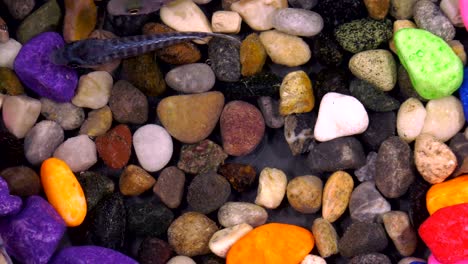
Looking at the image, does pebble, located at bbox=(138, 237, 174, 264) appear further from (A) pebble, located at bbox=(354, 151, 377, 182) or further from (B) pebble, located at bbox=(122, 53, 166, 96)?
(A) pebble, located at bbox=(354, 151, 377, 182)

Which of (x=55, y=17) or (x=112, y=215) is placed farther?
(x=55, y=17)

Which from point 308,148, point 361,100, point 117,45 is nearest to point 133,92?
point 117,45

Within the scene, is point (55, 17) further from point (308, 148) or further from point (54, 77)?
point (308, 148)

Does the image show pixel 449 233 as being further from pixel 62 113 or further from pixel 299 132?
pixel 62 113

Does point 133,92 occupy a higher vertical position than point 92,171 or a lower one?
higher

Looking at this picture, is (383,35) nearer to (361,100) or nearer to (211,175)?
(361,100)

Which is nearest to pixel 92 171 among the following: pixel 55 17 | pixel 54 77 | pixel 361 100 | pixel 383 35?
pixel 54 77

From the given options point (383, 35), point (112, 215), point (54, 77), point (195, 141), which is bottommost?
point (112, 215)
